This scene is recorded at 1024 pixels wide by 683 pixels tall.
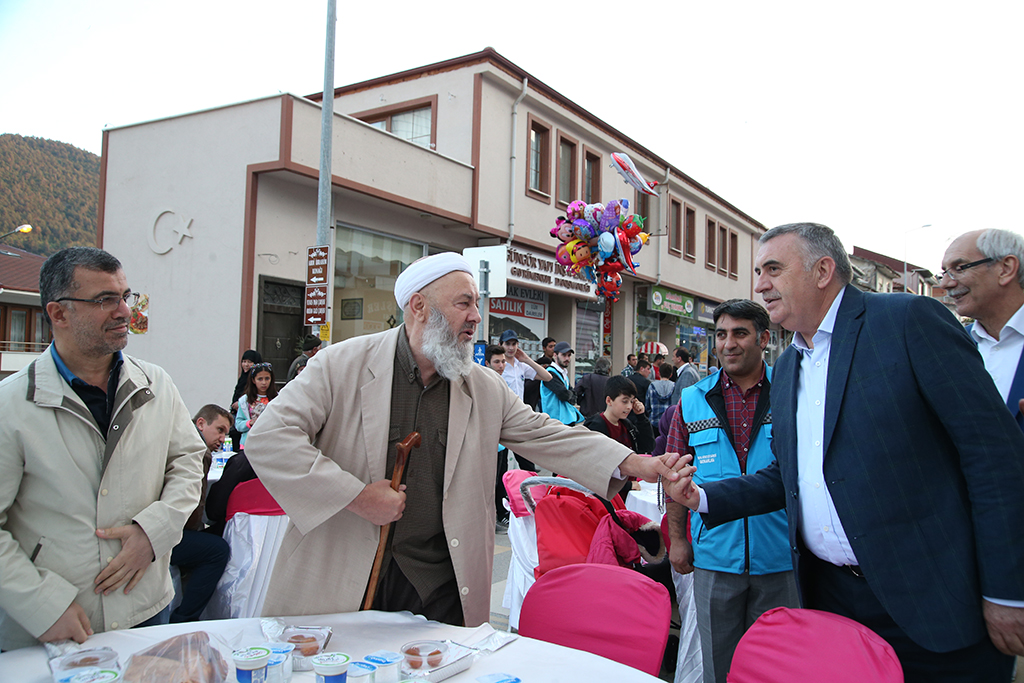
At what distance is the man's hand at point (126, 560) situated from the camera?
2182 mm

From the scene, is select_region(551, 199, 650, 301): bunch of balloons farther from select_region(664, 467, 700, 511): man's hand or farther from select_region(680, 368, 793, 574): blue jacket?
select_region(664, 467, 700, 511): man's hand

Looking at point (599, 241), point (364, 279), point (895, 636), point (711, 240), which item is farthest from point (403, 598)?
point (711, 240)

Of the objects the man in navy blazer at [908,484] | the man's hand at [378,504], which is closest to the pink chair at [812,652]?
the man in navy blazer at [908,484]

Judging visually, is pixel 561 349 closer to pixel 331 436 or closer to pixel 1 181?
pixel 331 436

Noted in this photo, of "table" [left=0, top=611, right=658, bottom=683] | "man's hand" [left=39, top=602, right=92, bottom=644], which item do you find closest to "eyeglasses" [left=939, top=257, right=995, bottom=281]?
"table" [left=0, top=611, right=658, bottom=683]

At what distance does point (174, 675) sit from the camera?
1.63 m

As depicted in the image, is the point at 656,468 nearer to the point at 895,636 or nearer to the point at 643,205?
the point at 895,636

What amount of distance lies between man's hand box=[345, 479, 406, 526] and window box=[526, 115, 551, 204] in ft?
43.2

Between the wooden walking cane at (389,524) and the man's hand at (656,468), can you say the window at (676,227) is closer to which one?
the man's hand at (656,468)

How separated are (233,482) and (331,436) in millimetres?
2227

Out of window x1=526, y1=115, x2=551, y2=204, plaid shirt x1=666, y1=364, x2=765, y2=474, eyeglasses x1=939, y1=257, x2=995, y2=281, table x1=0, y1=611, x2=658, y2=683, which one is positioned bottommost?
table x1=0, y1=611, x2=658, y2=683

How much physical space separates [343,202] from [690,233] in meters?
15.3

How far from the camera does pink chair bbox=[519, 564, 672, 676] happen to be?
2250 millimetres

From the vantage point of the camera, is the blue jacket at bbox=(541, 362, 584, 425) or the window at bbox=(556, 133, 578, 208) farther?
the window at bbox=(556, 133, 578, 208)
